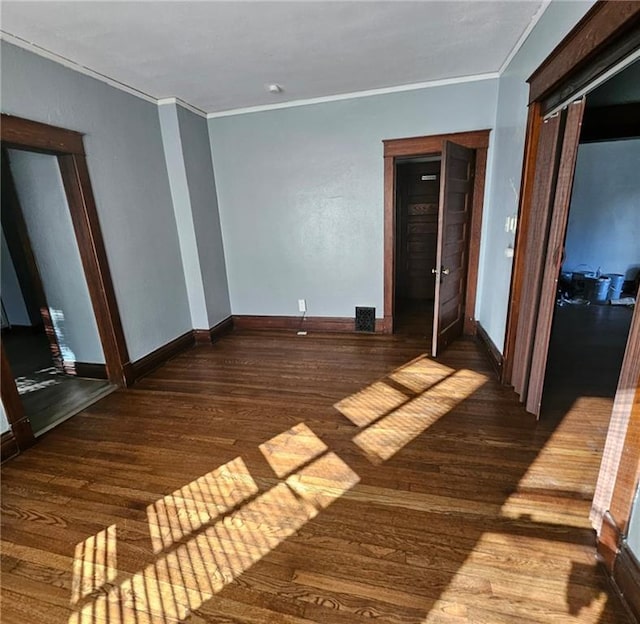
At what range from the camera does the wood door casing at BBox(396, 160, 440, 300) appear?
5105mm

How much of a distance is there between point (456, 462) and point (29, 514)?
2361mm

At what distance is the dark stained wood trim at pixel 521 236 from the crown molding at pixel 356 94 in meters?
Answer: 1.24

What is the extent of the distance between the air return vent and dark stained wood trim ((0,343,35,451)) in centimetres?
314

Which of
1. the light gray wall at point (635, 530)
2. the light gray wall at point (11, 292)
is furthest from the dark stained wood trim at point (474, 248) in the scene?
the light gray wall at point (11, 292)

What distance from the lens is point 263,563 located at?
58.6 inches

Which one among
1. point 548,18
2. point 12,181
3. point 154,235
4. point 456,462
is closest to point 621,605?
point 456,462

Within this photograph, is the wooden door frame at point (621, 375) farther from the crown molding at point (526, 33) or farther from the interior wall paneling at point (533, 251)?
the crown molding at point (526, 33)

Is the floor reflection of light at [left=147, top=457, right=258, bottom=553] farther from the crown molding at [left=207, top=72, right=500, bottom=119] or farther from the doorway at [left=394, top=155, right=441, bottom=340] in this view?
the crown molding at [left=207, top=72, right=500, bottom=119]

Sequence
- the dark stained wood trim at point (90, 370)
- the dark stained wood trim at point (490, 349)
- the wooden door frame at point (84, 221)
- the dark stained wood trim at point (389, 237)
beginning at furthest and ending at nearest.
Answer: the dark stained wood trim at point (389, 237) < the dark stained wood trim at point (90, 370) < the dark stained wood trim at point (490, 349) < the wooden door frame at point (84, 221)

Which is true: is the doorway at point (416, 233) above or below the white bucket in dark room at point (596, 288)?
above

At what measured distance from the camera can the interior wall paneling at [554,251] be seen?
187cm

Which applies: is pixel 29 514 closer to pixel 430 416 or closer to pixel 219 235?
pixel 430 416

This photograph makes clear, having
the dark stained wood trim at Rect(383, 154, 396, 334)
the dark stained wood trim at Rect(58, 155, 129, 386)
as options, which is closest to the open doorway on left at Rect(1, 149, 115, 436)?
the dark stained wood trim at Rect(58, 155, 129, 386)

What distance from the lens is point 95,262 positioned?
9.47ft
